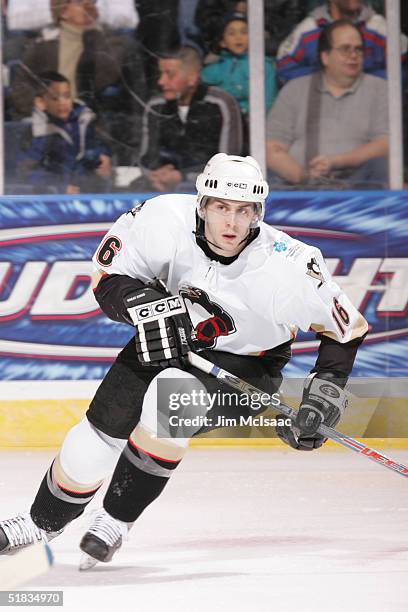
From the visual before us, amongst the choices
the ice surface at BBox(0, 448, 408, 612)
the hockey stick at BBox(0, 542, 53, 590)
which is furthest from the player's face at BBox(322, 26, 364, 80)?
the hockey stick at BBox(0, 542, 53, 590)

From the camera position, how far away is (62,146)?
5473 millimetres

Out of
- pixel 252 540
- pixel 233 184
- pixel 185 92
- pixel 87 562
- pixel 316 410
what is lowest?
pixel 252 540

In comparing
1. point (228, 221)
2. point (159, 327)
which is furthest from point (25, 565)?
point (228, 221)

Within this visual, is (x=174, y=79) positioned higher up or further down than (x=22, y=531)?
higher up

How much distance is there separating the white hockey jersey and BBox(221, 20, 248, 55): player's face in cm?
251

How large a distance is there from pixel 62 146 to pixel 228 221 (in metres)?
2.70

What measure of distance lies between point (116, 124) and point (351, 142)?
3.38 feet

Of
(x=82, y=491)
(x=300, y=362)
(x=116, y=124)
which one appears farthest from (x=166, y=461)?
(x=116, y=124)

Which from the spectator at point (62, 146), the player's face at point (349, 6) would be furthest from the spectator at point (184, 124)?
the player's face at point (349, 6)

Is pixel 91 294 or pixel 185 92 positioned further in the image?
pixel 185 92

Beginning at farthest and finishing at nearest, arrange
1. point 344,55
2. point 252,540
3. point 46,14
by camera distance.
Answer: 1. point 344,55
2. point 46,14
3. point 252,540

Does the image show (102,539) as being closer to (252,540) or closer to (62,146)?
(252,540)

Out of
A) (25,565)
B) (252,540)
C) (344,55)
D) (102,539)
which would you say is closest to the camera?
(25,565)

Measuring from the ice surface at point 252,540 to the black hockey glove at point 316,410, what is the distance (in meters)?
0.31
